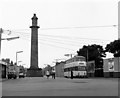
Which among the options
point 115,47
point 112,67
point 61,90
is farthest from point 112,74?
point 61,90

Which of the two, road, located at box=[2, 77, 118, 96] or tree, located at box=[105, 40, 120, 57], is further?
tree, located at box=[105, 40, 120, 57]

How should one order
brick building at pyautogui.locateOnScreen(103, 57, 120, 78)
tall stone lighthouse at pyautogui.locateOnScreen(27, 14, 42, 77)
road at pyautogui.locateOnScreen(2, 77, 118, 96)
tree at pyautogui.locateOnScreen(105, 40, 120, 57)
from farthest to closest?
1. tall stone lighthouse at pyautogui.locateOnScreen(27, 14, 42, 77)
2. tree at pyautogui.locateOnScreen(105, 40, 120, 57)
3. brick building at pyautogui.locateOnScreen(103, 57, 120, 78)
4. road at pyautogui.locateOnScreen(2, 77, 118, 96)

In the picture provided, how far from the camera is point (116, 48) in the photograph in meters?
94.5

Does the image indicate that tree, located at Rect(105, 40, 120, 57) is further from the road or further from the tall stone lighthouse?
the road

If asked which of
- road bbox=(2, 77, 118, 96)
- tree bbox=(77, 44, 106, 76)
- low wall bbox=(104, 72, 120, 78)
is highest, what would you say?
tree bbox=(77, 44, 106, 76)

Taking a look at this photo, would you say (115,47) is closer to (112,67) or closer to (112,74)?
(112,74)

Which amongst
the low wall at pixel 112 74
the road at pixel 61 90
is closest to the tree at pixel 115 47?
the low wall at pixel 112 74

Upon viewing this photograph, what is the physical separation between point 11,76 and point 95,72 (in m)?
30.6

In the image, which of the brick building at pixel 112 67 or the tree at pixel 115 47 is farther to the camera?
the tree at pixel 115 47

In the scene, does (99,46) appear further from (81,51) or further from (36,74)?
(36,74)

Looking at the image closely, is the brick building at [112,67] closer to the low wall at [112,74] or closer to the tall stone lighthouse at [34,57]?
the low wall at [112,74]

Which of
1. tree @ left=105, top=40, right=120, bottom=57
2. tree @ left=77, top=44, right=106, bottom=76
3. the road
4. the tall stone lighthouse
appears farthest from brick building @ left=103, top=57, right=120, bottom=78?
the road

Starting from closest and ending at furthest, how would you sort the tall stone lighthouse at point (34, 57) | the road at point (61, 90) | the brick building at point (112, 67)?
the road at point (61, 90), the brick building at point (112, 67), the tall stone lighthouse at point (34, 57)

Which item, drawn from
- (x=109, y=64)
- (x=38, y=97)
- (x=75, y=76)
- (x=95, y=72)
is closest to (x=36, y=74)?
(x=95, y=72)
